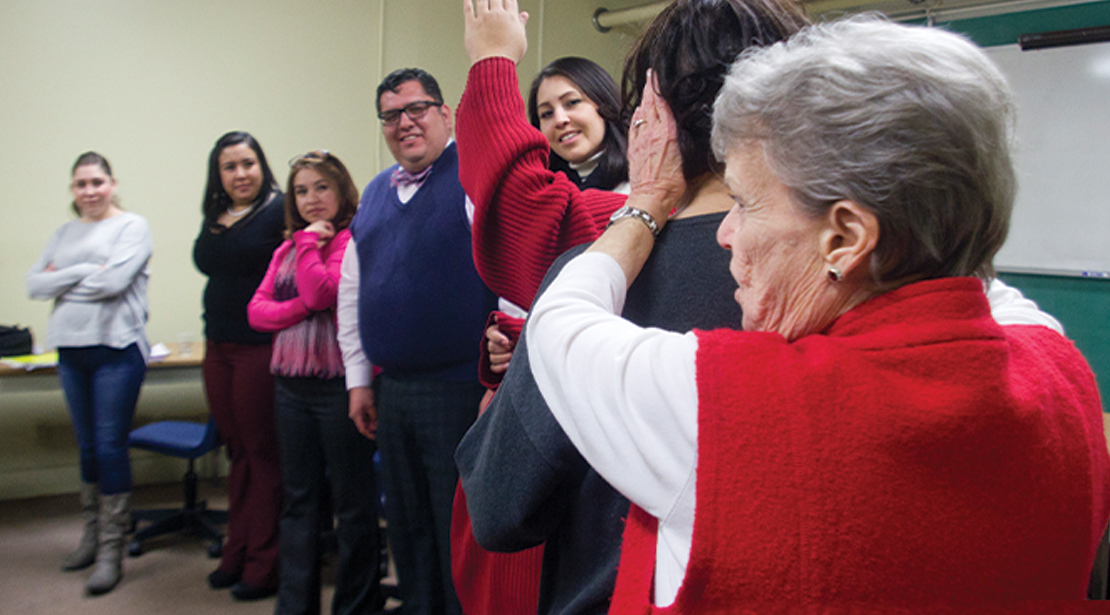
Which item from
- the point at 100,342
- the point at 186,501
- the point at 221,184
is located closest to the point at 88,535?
the point at 186,501

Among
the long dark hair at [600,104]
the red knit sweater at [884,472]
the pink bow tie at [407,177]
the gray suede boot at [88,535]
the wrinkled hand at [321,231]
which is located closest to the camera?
the red knit sweater at [884,472]

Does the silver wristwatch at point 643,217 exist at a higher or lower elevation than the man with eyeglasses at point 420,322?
higher

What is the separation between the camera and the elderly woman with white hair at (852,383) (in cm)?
47

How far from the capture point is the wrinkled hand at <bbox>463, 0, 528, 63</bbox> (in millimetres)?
906

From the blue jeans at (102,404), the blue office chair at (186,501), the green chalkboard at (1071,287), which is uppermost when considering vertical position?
the green chalkboard at (1071,287)

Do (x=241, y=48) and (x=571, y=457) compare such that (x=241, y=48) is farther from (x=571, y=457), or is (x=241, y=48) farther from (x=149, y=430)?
(x=571, y=457)

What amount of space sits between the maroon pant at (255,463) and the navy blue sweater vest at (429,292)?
0.92m

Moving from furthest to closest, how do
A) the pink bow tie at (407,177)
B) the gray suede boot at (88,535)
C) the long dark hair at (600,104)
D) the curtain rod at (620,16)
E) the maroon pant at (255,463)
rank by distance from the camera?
the curtain rod at (620,16), the gray suede boot at (88,535), the maroon pant at (255,463), the pink bow tie at (407,177), the long dark hair at (600,104)

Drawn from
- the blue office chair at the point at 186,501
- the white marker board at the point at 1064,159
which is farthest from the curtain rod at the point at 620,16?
the blue office chair at the point at 186,501

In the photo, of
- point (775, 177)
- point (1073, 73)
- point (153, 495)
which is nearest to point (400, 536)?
point (775, 177)

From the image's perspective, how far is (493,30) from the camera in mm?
914

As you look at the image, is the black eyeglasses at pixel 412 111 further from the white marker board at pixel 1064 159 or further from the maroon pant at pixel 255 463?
the white marker board at pixel 1064 159

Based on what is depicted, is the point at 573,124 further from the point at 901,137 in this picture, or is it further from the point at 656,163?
the point at 901,137

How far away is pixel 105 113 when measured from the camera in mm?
3783
